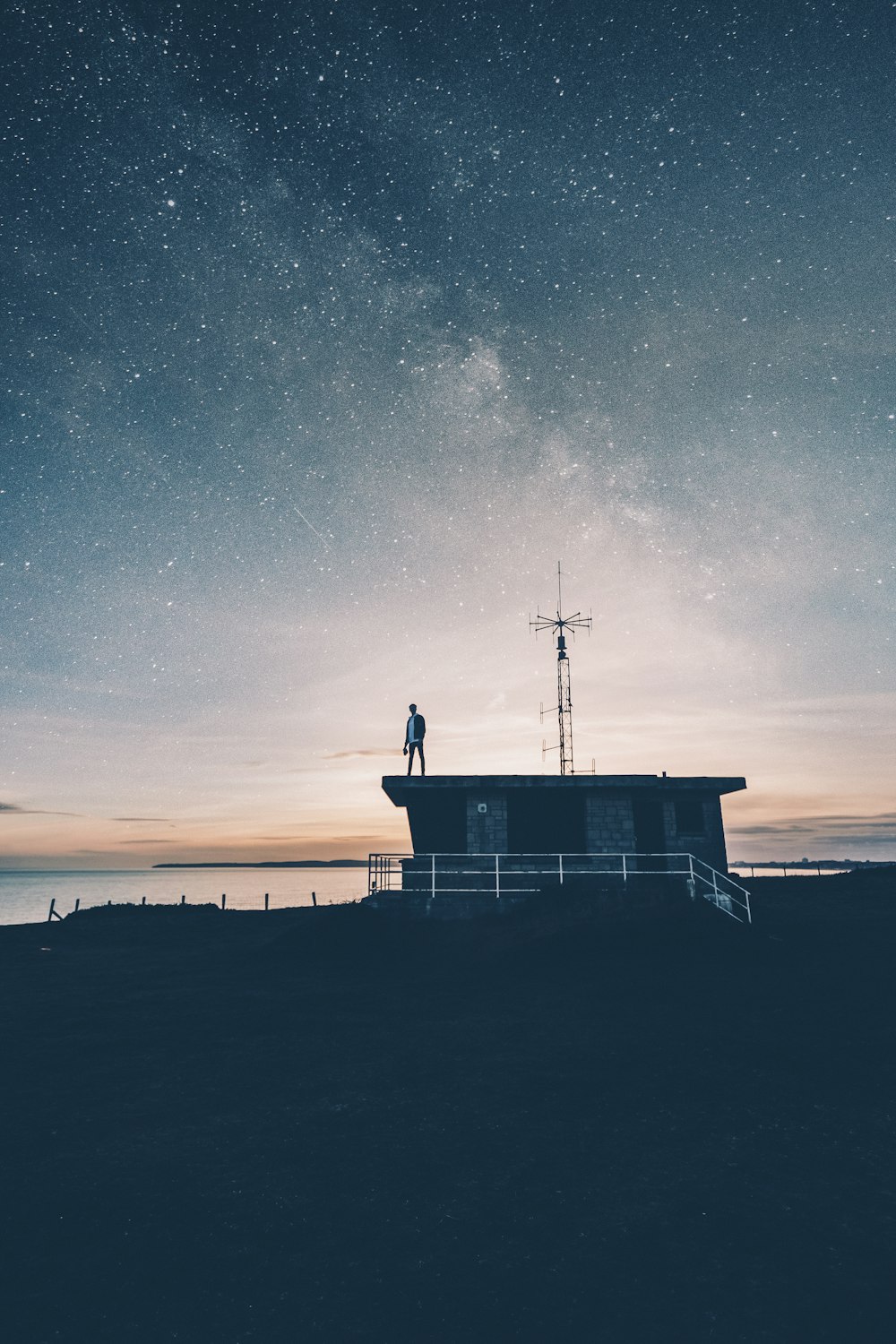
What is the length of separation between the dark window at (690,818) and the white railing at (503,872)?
0.93 metres

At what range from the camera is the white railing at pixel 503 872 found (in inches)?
722

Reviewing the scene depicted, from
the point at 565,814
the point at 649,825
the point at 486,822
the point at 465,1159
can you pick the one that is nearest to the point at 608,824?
the point at 565,814

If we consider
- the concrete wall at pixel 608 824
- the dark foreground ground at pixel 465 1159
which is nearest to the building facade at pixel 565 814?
the concrete wall at pixel 608 824

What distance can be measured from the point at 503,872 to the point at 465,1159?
1237 centimetres

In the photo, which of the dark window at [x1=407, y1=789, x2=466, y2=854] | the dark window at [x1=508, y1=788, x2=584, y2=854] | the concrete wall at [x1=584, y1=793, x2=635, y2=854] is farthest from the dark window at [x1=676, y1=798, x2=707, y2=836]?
the dark window at [x1=407, y1=789, x2=466, y2=854]

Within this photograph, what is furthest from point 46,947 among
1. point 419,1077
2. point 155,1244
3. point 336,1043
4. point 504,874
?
point 155,1244

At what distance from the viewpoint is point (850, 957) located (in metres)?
14.6

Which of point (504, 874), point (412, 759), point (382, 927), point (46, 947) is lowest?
point (46, 947)

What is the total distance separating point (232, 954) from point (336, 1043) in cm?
1114

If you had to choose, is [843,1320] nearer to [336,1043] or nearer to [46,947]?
[336,1043]

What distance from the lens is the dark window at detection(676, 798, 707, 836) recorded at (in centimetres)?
2058

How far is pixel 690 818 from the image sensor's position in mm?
20688

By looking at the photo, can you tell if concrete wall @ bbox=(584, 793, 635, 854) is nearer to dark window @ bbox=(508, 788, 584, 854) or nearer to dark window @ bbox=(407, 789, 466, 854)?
dark window @ bbox=(508, 788, 584, 854)

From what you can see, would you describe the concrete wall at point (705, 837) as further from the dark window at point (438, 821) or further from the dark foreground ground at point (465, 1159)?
the dark window at point (438, 821)
